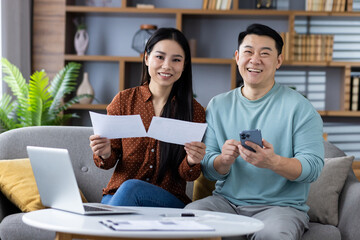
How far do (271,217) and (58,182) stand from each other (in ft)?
2.52

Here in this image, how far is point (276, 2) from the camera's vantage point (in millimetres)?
4367

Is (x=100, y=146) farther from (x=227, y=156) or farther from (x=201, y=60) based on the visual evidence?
(x=201, y=60)

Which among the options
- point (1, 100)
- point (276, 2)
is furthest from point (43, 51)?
point (276, 2)

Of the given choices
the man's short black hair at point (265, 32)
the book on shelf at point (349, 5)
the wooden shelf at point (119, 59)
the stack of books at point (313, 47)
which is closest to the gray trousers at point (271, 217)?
the man's short black hair at point (265, 32)

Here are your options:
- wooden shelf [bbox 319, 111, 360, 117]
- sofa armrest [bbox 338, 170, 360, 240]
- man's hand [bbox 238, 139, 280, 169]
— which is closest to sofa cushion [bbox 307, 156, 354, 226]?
sofa armrest [bbox 338, 170, 360, 240]

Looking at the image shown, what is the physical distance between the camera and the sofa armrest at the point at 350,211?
6.96 feet

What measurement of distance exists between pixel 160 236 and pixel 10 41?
327 cm

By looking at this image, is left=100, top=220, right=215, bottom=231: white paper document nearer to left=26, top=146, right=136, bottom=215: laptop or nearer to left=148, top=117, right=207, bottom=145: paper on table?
left=26, top=146, right=136, bottom=215: laptop

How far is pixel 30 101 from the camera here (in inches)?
148

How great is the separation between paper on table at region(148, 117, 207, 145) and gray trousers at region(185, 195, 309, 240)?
29 centimetres

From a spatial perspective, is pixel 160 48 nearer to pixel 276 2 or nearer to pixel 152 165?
pixel 152 165

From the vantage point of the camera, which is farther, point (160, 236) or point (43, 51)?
point (43, 51)

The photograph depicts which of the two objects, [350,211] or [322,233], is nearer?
[322,233]

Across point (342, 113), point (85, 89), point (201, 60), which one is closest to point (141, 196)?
point (201, 60)
